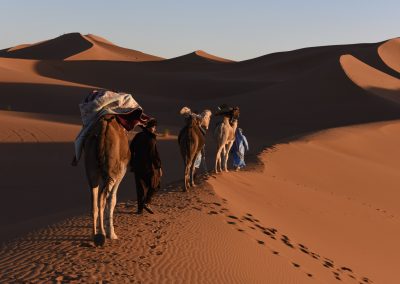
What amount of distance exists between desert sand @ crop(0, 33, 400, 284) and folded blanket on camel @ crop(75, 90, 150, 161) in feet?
4.67

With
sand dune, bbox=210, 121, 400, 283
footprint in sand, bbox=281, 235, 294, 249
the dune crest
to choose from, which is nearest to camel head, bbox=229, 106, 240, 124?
sand dune, bbox=210, 121, 400, 283

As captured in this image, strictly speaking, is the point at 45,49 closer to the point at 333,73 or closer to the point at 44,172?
the point at 333,73

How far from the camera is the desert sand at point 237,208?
22.5 feet

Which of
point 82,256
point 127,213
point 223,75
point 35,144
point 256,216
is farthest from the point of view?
point 223,75

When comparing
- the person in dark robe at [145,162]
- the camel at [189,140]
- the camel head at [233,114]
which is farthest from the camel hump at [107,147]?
the camel head at [233,114]

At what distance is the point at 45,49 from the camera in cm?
10556

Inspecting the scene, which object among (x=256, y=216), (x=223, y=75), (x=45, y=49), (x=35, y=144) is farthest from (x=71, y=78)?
(x=256, y=216)

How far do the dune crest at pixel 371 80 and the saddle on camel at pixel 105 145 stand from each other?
40.3 metres

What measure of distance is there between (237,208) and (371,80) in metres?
42.8

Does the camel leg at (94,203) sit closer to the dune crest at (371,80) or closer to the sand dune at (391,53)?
the dune crest at (371,80)

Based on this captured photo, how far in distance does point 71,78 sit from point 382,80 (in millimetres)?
35448

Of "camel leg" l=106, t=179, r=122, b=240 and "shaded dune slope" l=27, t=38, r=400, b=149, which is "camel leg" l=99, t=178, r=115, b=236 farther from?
"shaded dune slope" l=27, t=38, r=400, b=149

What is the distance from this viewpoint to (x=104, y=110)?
7285mm

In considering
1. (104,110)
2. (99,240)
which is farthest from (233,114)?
(99,240)
